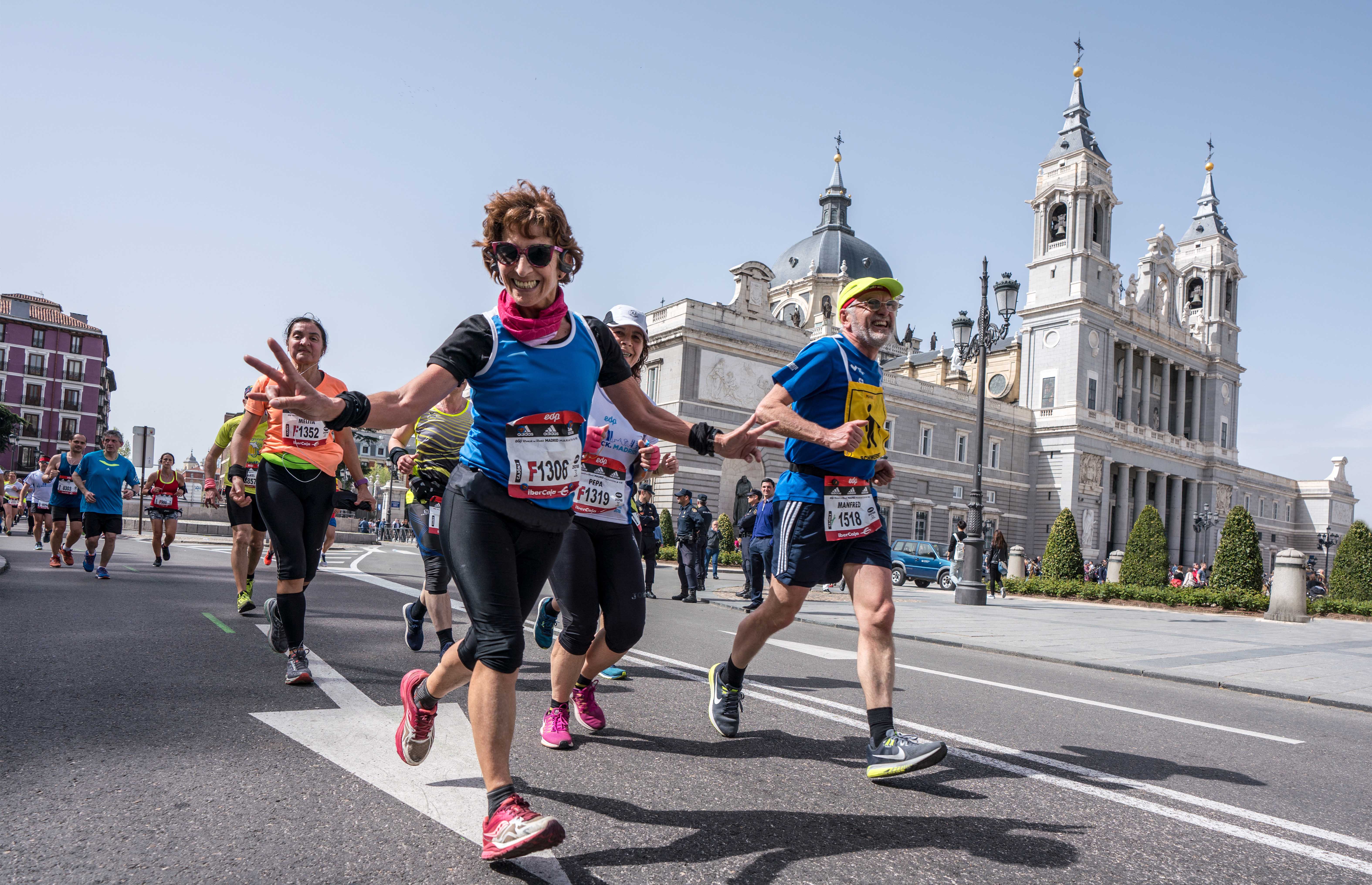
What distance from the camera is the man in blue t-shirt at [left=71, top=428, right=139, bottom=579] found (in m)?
11.5

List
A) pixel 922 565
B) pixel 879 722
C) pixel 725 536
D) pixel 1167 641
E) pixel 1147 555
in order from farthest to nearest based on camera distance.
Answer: pixel 725 536, pixel 922 565, pixel 1147 555, pixel 1167 641, pixel 879 722

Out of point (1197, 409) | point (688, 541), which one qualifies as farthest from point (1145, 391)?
point (688, 541)

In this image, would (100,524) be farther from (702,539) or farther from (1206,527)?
(1206,527)

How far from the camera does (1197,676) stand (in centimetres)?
782

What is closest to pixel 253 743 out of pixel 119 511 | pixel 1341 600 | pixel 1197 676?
pixel 1197 676

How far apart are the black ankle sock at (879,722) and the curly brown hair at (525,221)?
6.78ft

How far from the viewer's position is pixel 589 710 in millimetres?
4234

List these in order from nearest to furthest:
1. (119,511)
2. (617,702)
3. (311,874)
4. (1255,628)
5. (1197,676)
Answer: (311,874), (617,702), (1197,676), (119,511), (1255,628)

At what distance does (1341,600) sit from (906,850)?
21.8 m

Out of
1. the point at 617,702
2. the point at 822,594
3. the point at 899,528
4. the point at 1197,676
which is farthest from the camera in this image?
the point at 899,528

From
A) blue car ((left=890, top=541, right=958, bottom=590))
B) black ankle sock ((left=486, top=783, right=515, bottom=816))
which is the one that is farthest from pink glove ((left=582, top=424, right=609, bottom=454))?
blue car ((left=890, top=541, right=958, bottom=590))

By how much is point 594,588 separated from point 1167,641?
32.8ft

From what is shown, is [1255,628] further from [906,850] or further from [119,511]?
[119,511]

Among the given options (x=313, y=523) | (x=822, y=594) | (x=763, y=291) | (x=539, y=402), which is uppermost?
(x=763, y=291)
